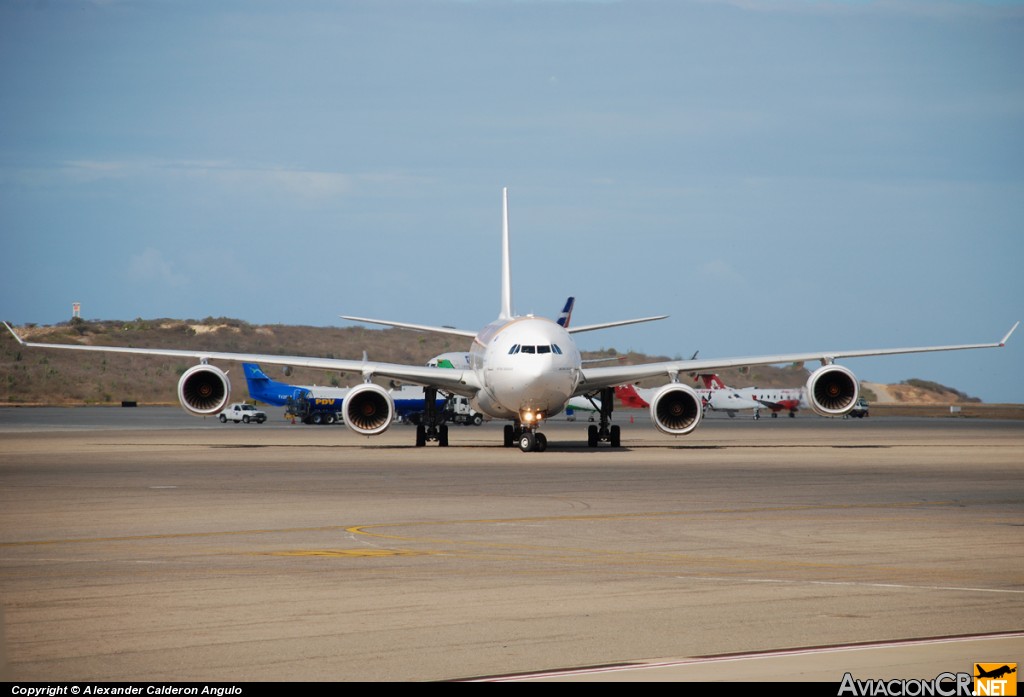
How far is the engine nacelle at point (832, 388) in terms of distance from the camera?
43.4 m

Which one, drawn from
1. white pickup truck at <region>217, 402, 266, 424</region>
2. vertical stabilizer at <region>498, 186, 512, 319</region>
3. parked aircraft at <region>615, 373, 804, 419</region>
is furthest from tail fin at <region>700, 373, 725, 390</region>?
vertical stabilizer at <region>498, 186, 512, 319</region>

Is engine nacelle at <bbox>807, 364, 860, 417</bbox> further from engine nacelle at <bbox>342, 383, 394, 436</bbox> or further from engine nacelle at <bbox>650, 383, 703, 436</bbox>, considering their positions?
engine nacelle at <bbox>342, 383, 394, 436</bbox>

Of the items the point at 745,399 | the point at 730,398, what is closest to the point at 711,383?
the point at 730,398

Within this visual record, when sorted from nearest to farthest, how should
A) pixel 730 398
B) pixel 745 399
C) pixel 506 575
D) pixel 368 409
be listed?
pixel 506 575 < pixel 368 409 < pixel 730 398 < pixel 745 399

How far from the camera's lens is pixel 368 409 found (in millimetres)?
41812

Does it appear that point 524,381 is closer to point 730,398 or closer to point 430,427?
point 430,427

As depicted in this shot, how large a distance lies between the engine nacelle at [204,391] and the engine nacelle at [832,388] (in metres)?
19.3

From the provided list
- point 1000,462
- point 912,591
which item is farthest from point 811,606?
point 1000,462

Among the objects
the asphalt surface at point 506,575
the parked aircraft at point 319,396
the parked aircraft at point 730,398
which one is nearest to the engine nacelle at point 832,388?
the asphalt surface at point 506,575

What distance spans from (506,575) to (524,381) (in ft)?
80.2

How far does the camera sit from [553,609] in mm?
11867

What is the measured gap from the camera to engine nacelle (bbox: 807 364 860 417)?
43.4 meters

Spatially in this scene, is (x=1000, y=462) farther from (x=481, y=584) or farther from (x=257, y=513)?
(x=481, y=584)

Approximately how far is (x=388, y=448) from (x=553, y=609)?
111 ft
